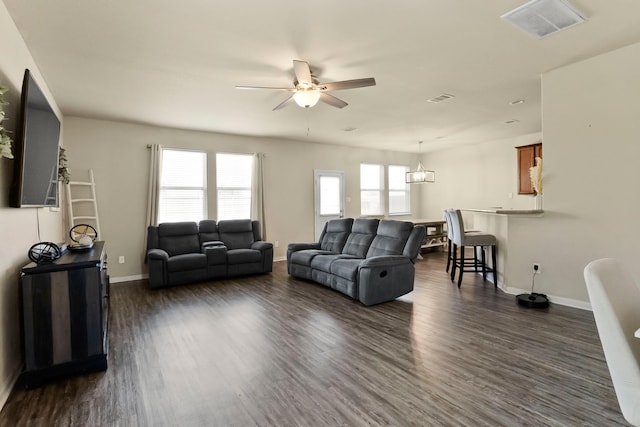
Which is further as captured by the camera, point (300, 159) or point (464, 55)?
point (300, 159)

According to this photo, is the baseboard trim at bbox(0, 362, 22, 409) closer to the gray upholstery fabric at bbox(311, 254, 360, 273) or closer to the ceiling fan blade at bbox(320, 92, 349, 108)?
the gray upholstery fabric at bbox(311, 254, 360, 273)

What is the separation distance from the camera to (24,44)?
9.20 feet

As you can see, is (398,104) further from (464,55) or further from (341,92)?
(464,55)

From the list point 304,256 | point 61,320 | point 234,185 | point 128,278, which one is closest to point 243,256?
point 304,256

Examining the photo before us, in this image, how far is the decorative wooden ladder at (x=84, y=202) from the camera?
Result: 5.08m

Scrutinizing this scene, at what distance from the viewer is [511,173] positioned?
739cm

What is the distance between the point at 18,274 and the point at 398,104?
4.71m

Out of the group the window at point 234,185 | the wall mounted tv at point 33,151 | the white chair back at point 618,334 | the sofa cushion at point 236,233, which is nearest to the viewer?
the white chair back at point 618,334

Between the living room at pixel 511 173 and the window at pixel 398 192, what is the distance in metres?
2.05

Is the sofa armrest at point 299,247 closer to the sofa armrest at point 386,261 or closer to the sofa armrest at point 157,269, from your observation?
the sofa armrest at point 386,261

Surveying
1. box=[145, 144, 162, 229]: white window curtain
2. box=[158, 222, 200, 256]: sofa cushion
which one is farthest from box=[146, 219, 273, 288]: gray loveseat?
box=[145, 144, 162, 229]: white window curtain

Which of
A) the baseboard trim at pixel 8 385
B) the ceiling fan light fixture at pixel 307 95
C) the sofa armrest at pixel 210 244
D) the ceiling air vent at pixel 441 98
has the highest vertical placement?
the ceiling air vent at pixel 441 98

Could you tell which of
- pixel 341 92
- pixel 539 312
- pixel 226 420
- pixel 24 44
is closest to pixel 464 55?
pixel 341 92

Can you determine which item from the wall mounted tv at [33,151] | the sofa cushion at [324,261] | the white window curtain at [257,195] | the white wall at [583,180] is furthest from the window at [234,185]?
the white wall at [583,180]
